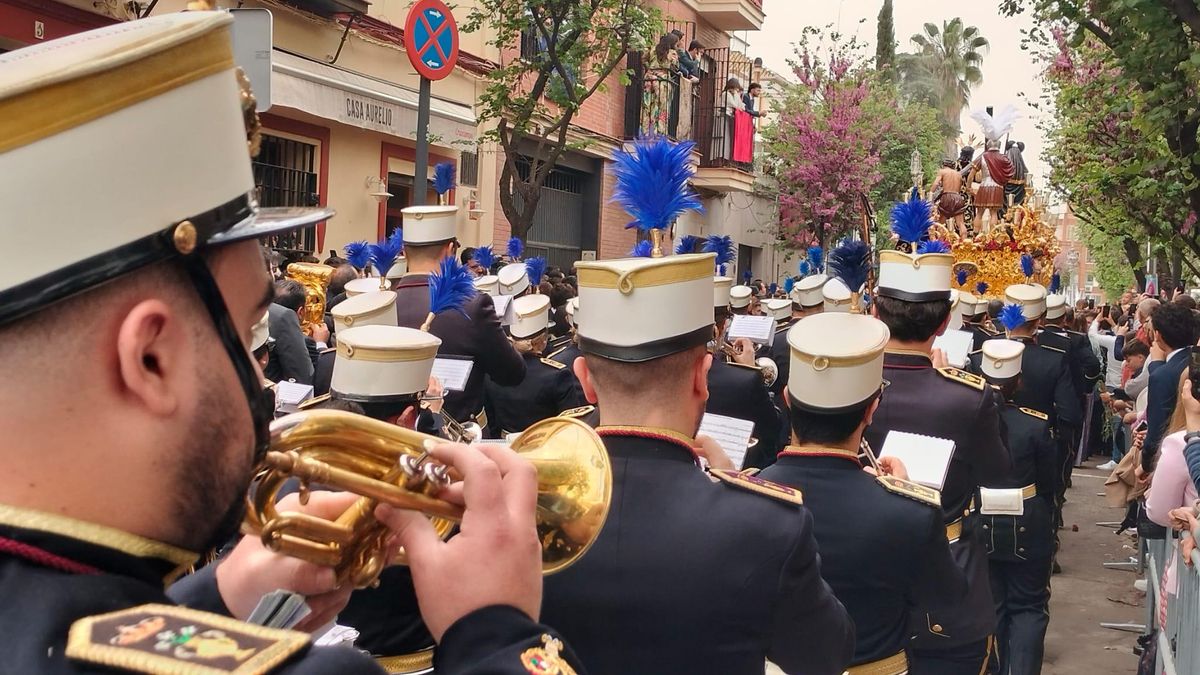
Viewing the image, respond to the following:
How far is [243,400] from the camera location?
4.13 ft

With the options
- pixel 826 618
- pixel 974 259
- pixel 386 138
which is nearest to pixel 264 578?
pixel 826 618

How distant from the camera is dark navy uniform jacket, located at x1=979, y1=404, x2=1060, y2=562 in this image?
19.5ft

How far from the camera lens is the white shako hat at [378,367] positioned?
3.60 meters

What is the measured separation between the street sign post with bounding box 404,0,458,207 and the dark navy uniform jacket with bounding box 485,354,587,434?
4.50ft

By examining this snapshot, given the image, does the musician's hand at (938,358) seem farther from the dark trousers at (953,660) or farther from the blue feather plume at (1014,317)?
the blue feather plume at (1014,317)

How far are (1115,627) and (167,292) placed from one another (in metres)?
7.59

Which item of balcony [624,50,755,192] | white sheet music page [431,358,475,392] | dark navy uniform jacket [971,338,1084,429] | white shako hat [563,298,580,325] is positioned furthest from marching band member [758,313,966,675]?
balcony [624,50,755,192]

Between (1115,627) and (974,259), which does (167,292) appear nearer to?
(1115,627)

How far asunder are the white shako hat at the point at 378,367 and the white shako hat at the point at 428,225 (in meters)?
2.51

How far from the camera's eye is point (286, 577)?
1606 mm

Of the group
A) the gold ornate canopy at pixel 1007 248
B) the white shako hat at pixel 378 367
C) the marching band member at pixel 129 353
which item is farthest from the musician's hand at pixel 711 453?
the gold ornate canopy at pixel 1007 248

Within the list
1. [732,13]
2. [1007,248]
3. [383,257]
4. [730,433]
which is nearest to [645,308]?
[730,433]

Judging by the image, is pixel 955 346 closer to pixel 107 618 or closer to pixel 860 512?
pixel 860 512

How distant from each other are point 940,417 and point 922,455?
59cm
